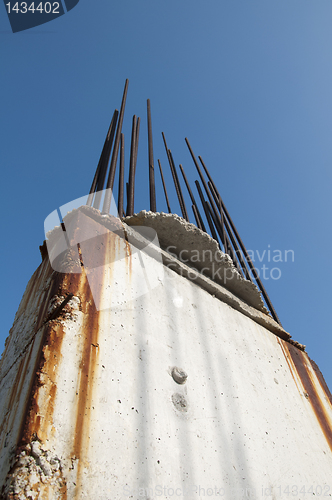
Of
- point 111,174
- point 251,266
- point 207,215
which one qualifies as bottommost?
point 111,174

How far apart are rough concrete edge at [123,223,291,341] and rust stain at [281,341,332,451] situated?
21 cm

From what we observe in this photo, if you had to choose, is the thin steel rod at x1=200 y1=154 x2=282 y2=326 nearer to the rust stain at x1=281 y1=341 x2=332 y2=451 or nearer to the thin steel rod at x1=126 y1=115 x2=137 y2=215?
the rust stain at x1=281 y1=341 x2=332 y2=451

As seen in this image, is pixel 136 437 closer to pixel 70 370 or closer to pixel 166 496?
pixel 166 496

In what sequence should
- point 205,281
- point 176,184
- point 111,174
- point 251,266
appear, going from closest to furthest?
point 205,281 < point 111,174 < point 251,266 < point 176,184

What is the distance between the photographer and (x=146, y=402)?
1.44 meters

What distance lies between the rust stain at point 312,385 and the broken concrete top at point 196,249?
54cm

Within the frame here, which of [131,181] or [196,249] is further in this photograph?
[131,181]

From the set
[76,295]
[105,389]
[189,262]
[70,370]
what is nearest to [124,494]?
[105,389]

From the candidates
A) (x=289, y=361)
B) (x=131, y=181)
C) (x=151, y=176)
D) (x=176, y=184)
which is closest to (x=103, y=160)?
(x=131, y=181)

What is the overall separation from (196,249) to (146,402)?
1255 mm

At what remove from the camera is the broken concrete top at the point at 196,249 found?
7.52ft

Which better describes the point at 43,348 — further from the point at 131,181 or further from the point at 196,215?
the point at 196,215

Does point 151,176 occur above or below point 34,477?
above

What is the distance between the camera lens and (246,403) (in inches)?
74.3
